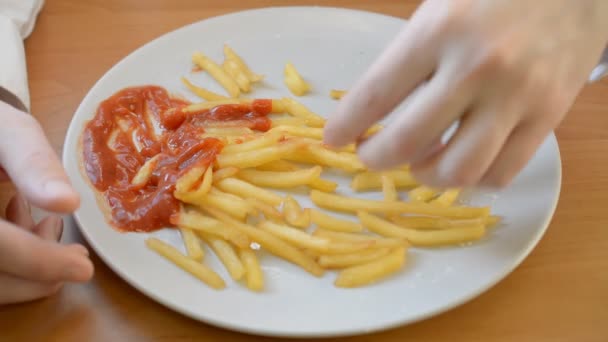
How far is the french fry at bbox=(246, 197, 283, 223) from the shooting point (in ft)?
5.37

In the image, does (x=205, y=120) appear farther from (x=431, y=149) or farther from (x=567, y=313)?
(x=567, y=313)

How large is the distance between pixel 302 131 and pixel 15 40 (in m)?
0.97

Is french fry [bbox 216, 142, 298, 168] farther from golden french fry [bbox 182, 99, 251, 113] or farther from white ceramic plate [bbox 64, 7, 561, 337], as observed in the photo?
golden french fry [bbox 182, 99, 251, 113]

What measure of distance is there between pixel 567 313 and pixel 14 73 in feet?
5.13

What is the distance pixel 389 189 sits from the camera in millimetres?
1686

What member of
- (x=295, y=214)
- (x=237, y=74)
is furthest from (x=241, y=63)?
(x=295, y=214)

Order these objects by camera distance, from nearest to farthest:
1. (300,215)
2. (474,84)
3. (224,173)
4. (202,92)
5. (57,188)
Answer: (474,84) → (57,188) → (300,215) → (224,173) → (202,92)

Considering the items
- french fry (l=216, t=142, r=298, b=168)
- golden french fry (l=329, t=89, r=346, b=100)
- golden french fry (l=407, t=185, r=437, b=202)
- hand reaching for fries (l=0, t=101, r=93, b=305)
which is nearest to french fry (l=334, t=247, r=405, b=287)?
golden french fry (l=407, t=185, r=437, b=202)

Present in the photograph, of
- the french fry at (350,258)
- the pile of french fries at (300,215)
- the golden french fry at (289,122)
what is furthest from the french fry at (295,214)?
the golden french fry at (289,122)

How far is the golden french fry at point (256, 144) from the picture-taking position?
176 centimetres

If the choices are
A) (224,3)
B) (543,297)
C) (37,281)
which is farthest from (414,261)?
(224,3)

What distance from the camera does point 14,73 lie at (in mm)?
1955

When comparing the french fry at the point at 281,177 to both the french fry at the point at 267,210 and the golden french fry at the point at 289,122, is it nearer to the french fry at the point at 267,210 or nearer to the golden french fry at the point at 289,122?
the french fry at the point at 267,210

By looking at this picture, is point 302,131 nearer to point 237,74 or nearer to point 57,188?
point 237,74
